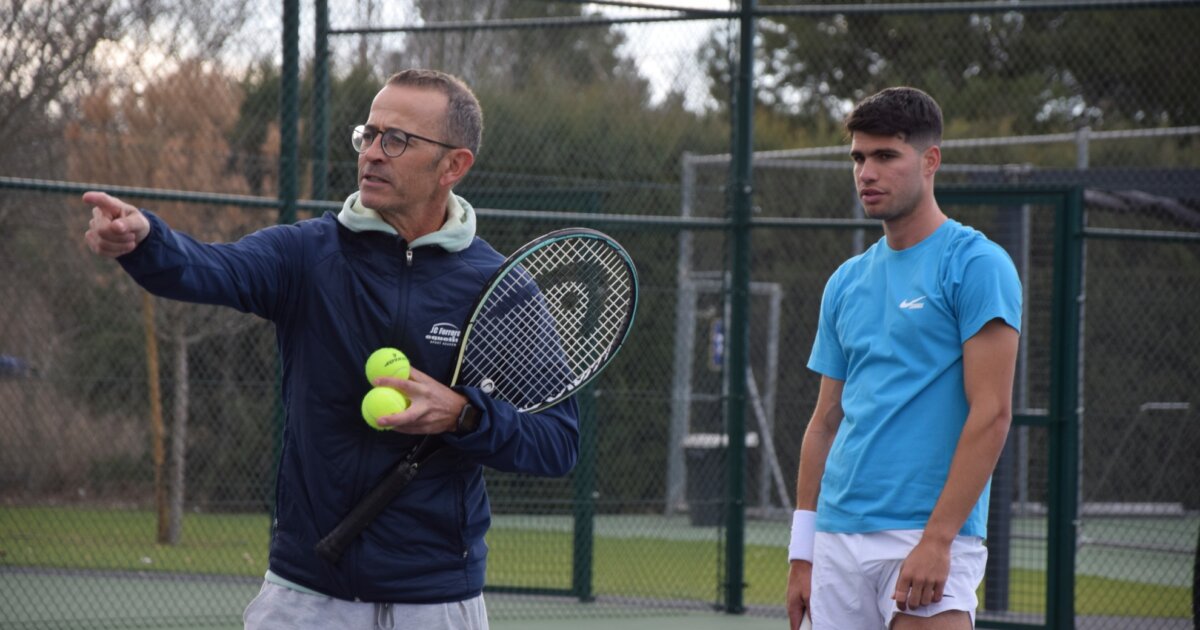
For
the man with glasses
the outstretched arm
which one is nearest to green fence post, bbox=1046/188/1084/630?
the outstretched arm

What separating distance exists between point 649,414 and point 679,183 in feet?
5.35

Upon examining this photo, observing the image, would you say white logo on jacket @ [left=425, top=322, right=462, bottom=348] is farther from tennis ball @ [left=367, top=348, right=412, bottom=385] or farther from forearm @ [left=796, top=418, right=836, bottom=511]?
forearm @ [left=796, top=418, right=836, bottom=511]

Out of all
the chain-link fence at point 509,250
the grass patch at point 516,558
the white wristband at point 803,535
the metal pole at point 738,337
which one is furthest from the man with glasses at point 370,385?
the grass patch at point 516,558

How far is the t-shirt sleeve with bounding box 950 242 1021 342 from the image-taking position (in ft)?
10.7

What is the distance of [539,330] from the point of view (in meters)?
3.10

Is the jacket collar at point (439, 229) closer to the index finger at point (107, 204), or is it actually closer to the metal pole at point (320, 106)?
the index finger at point (107, 204)

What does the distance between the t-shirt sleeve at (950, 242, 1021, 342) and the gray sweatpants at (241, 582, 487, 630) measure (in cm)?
130

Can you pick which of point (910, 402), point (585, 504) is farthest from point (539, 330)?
point (585, 504)

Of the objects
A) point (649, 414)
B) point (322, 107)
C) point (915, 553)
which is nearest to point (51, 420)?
point (322, 107)

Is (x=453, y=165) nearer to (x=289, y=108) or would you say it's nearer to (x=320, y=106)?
(x=289, y=108)

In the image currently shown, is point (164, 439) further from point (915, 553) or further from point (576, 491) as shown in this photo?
point (915, 553)

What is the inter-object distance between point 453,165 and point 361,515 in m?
0.72

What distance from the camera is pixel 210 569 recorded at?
8.53 meters

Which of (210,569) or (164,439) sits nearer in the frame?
(210,569)
